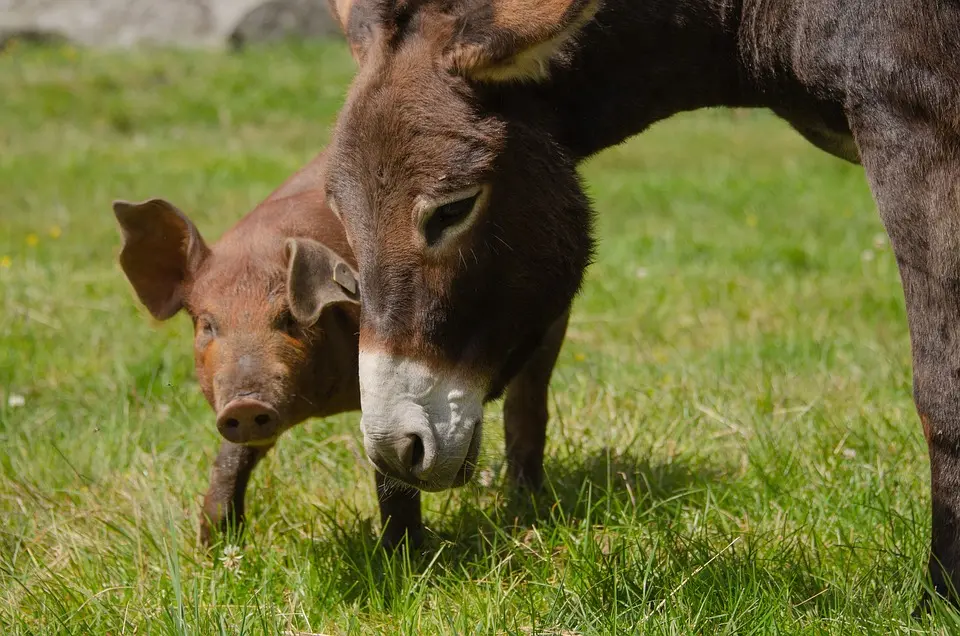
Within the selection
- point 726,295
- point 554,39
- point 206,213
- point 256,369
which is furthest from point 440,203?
point 206,213

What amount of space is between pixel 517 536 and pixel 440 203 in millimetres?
1178

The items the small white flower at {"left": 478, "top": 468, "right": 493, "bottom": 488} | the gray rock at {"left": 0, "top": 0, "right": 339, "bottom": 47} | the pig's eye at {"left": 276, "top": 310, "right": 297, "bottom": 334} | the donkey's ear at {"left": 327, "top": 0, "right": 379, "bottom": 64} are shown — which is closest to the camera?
the donkey's ear at {"left": 327, "top": 0, "right": 379, "bottom": 64}

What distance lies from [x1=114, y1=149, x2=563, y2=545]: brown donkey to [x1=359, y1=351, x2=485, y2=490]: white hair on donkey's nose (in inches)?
14.9

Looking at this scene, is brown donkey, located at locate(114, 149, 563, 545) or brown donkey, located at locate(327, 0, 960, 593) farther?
brown donkey, located at locate(114, 149, 563, 545)

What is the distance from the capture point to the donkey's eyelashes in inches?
A: 109

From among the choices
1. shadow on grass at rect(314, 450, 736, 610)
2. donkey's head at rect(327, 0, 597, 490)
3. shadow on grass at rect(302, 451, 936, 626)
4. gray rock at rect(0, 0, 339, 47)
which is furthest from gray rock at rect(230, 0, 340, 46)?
donkey's head at rect(327, 0, 597, 490)

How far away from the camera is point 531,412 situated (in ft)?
12.5

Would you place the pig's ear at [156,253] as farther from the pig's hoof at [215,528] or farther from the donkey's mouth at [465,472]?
the donkey's mouth at [465,472]

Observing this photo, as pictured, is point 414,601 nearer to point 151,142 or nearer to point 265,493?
point 265,493

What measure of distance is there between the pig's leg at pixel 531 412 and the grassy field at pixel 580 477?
100mm

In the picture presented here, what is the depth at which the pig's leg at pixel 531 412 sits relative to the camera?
12.5 ft

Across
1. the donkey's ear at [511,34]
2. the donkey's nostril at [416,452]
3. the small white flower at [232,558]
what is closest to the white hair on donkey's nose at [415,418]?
the donkey's nostril at [416,452]

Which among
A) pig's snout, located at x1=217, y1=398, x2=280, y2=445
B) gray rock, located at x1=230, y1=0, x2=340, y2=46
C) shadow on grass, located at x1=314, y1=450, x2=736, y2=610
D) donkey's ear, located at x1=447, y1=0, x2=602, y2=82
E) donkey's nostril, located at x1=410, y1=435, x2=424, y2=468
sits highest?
donkey's ear, located at x1=447, y1=0, x2=602, y2=82

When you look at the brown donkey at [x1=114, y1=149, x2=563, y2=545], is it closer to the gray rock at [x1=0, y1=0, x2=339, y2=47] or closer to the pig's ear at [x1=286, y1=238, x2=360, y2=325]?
the pig's ear at [x1=286, y1=238, x2=360, y2=325]
